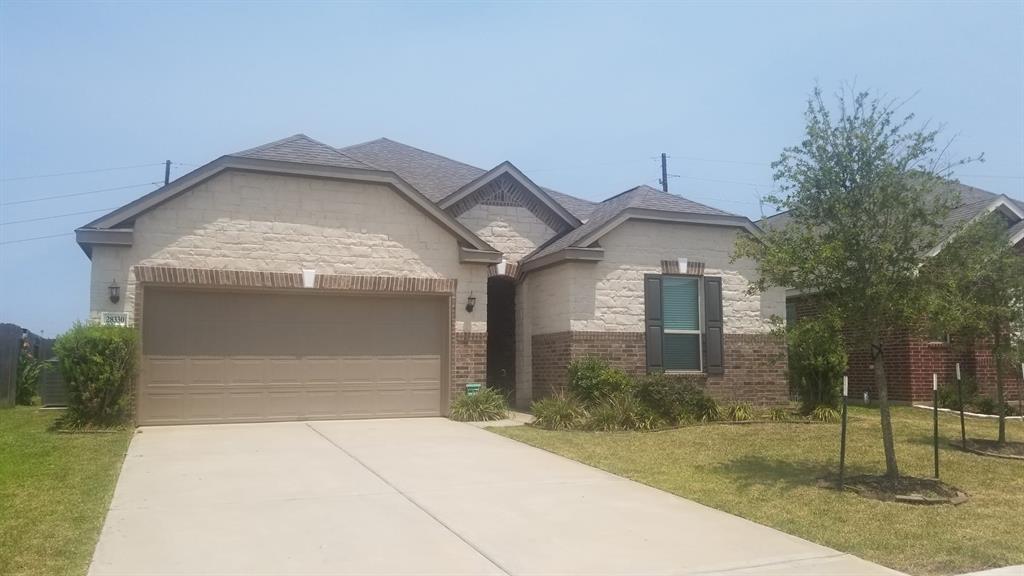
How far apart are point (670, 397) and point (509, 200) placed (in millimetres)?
6426

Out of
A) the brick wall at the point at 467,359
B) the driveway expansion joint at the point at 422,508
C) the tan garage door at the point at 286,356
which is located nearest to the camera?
the driveway expansion joint at the point at 422,508

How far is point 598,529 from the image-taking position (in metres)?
6.85

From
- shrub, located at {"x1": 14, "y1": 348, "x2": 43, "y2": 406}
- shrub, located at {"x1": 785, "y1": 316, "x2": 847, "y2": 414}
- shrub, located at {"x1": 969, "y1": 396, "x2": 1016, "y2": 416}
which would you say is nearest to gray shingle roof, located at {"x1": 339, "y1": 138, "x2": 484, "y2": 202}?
shrub, located at {"x1": 785, "y1": 316, "x2": 847, "y2": 414}

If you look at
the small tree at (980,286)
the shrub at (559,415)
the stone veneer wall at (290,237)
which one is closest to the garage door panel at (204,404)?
the stone veneer wall at (290,237)

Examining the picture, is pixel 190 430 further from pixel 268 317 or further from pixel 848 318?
pixel 848 318

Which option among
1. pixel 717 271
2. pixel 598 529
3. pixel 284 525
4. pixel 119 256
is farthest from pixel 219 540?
pixel 717 271

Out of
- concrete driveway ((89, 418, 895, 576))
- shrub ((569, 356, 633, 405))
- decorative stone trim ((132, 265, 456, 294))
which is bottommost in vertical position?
concrete driveway ((89, 418, 895, 576))

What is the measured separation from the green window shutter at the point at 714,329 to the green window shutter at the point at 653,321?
104 cm

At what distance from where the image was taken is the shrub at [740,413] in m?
14.4

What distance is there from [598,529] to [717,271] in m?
10.5

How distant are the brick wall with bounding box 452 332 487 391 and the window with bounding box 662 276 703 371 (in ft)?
12.2

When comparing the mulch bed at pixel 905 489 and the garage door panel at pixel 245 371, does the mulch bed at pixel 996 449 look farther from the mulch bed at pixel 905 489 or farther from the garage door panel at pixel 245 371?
the garage door panel at pixel 245 371

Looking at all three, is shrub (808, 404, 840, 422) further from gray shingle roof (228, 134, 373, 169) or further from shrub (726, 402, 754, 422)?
gray shingle roof (228, 134, 373, 169)

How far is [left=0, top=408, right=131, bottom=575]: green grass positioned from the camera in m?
5.74
